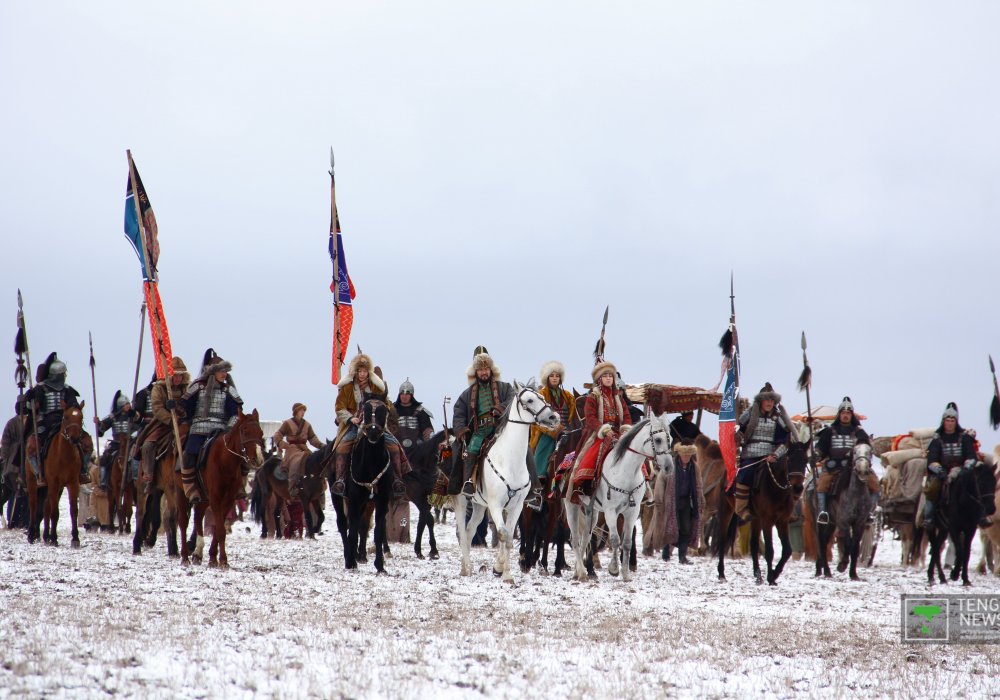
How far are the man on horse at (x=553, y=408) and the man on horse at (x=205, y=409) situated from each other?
4.52m

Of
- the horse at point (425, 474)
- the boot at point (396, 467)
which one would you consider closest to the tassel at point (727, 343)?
the horse at point (425, 474)

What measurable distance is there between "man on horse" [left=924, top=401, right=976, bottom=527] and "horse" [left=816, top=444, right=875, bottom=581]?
3.47 ft

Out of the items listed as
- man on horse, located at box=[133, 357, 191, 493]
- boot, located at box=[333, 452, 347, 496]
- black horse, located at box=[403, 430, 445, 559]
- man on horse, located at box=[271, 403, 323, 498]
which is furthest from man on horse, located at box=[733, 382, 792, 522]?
man on horse, located at box=[271, 403, 323, 498]

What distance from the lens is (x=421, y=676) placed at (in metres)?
Answer: 8.27

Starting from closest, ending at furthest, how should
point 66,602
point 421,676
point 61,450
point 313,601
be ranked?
point 421,676, point 66,602, point 313,601, point 61,450

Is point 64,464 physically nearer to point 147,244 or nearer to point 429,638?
point 147,244

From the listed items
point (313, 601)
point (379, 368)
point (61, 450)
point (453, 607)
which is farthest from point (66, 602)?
point (379, 368)

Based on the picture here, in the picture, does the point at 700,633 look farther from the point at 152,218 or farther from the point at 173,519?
the point at 152,218

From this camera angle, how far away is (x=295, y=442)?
25.0m

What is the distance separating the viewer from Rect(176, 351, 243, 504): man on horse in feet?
50.5

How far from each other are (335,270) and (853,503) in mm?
11397

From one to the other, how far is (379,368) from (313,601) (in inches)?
322

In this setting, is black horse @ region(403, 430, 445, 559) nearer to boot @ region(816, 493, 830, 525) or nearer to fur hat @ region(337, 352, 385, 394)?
fur hat @ region(337, 352, 385, 394)

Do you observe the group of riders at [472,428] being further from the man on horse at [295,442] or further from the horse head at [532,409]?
the man on horse at [295,442]
